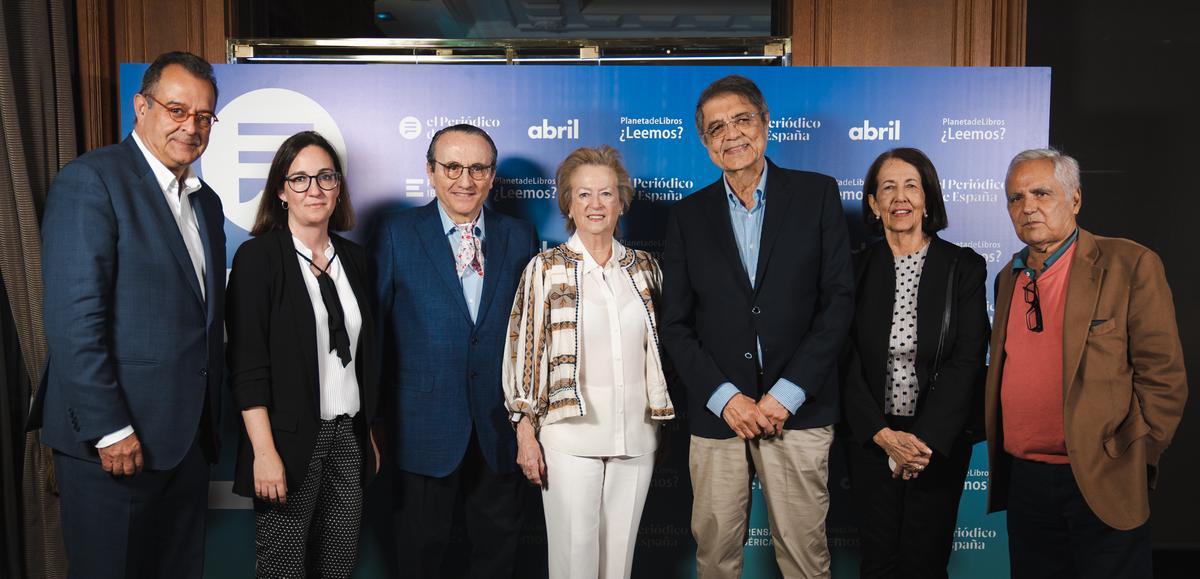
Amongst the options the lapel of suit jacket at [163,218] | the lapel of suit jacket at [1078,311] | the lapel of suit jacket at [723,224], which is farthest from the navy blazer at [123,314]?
the lapel of suit jacket at [1078,311]

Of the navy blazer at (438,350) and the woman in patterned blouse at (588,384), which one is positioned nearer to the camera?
the woman in patterned blouse at (588,384)

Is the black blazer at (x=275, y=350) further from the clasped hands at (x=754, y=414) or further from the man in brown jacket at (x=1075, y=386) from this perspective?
the man in brown jacket at (x=1075, y=386)

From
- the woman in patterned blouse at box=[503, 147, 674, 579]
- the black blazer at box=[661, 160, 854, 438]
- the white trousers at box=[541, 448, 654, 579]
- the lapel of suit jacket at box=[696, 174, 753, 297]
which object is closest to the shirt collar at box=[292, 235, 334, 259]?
the woman in patterned blouse at box=[503, 147, 674, 579]

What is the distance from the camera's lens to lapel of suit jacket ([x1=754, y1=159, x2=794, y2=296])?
8.45 feet

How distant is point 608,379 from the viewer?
2516 millimetres

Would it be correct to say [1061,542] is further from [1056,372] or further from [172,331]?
[172,331]

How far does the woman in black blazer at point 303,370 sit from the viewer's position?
91.9 inches

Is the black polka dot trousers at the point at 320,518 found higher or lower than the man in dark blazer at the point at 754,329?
lower

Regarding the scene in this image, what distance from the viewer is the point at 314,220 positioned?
2.47 meters

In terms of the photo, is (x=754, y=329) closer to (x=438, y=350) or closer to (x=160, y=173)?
(x=438, y=350)

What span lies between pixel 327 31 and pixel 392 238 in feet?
7.05

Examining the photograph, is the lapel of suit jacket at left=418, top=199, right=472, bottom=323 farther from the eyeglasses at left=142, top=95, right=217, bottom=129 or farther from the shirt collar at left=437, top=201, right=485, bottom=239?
the eyeglasses at left=142, top=95, right=217, bottom=129

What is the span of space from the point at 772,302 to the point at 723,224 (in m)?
0.32

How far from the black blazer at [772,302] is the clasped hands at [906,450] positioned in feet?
0.60
